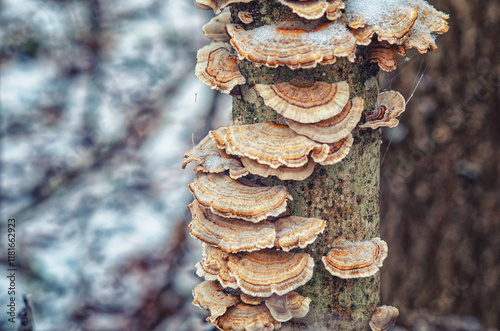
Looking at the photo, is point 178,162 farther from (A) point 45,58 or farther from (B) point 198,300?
(B) point 198,300

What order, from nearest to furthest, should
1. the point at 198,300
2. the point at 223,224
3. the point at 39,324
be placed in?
1. the point at 223,224
2. the point at 198,300
3. the point at 39,324

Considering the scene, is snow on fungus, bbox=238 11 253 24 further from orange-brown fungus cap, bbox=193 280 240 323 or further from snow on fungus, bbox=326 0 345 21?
orange-brown fungus cap, bbox=193 280 240 323

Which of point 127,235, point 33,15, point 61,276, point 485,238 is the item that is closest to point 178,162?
point 127,235

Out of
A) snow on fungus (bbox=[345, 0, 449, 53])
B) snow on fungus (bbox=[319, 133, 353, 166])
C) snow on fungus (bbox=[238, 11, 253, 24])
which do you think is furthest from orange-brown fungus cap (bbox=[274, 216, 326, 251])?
snow on fungus (bbox=[238, 11, 253, 24])

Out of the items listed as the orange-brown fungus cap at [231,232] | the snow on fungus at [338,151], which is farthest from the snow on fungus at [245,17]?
the orange-brown fungus cap at [231,232]

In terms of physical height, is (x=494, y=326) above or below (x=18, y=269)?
above

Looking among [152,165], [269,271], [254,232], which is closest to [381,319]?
[269,271]
